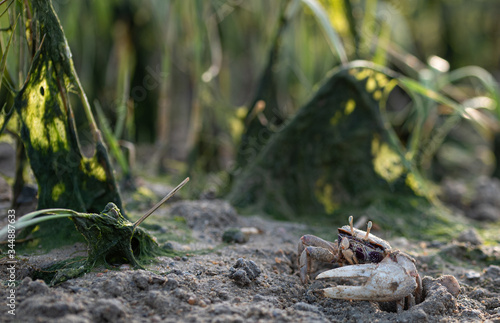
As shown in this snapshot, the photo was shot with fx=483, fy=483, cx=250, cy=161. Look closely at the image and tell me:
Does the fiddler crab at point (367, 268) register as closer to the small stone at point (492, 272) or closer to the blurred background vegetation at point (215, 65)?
the small stone at point (492, 272)

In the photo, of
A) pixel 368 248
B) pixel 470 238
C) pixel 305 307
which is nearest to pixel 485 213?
pixel 470 238

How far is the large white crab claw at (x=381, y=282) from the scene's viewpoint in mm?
1476

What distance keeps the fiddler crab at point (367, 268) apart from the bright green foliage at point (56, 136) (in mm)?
781

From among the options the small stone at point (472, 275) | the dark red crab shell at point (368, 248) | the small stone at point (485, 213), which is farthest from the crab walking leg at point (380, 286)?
the small stone at point (485, 213)

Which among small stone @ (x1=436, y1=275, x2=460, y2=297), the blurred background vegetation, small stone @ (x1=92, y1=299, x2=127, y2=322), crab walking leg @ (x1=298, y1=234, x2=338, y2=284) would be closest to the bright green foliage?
the blurred background vegetation

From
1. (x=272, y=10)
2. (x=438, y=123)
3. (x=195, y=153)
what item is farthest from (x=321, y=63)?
(x=195, y=153)

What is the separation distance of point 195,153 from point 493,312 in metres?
2.11

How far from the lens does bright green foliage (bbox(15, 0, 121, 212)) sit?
1.72 metres

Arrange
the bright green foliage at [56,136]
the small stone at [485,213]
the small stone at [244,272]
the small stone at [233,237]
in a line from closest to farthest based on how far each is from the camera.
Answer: the small stone at [244,272], the bright green foliage at [56,136], the small stone at [233,237], the small stone at [485,213]

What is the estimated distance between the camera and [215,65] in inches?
135

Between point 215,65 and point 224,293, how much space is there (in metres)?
2.23

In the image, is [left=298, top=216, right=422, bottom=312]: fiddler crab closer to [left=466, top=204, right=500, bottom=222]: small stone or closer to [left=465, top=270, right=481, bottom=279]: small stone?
[left=465, top=270, right=481, bottom=279]: small stone

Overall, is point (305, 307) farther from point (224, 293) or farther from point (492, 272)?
point (492, 272)

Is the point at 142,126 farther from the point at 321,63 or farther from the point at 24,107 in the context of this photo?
the point at 24,107
